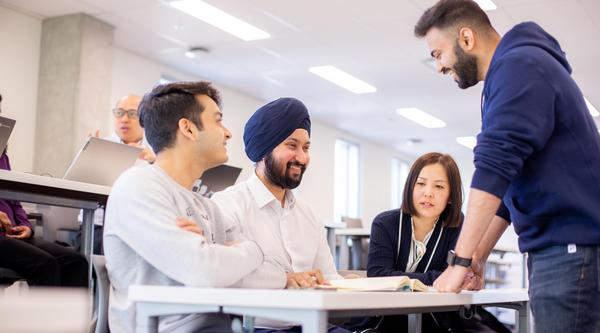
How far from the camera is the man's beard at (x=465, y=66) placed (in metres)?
1.89

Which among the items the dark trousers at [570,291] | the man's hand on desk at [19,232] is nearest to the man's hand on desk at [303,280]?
the dark trousers at [570,291]

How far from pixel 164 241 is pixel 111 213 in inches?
7.7

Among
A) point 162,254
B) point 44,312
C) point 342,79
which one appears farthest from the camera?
point 342,79

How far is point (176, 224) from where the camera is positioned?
5.15 feet

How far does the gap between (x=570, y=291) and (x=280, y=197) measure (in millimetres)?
1124

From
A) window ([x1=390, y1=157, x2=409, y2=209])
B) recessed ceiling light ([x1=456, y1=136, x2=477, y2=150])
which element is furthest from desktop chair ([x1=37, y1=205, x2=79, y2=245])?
window ([x1=390, y1=157, x2=409, y2=209])

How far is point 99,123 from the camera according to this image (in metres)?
7.18

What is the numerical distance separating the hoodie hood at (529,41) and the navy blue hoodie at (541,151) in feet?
0.10

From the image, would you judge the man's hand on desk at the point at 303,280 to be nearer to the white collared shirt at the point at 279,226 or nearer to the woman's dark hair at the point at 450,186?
the white collared shirt at the point at 279,226

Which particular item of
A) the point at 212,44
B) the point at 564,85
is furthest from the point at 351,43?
the point at 564,85

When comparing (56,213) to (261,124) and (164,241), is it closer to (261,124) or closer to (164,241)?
(261,124)

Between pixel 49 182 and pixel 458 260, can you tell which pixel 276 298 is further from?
pixel 49 182

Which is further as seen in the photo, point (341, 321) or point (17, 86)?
point (17, 86)

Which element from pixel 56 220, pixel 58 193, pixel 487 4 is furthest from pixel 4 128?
pixel 487 4
